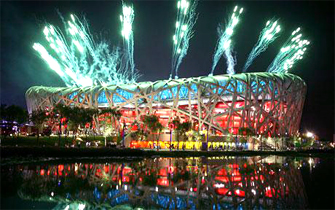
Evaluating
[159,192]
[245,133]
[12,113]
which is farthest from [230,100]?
[159,192]

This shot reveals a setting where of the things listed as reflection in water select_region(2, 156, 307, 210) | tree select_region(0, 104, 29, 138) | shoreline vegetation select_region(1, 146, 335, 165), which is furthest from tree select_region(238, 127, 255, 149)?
reflection in water select_region(2, 156, 307, 210)

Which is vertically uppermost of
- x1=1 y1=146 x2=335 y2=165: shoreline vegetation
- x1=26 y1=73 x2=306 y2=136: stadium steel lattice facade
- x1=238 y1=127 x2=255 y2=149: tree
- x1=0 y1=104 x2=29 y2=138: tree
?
x1=26 y1=73 x2=306 y2=136: stadium steel lattice facade

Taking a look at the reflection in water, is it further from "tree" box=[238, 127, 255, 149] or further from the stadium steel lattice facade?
the stadium steel lattice facade

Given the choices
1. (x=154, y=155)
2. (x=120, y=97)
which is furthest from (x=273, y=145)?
(x=120, y=97)

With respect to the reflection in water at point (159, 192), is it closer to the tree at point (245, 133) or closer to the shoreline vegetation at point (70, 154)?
the shoreline vegetation at point (70, 154)

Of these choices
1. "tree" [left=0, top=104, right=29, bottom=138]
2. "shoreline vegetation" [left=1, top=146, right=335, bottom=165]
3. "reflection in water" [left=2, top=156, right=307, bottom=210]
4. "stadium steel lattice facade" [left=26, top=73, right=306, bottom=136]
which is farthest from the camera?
"stadium steel lattice facade" [left=26, top=73, right=306, bottom=136]

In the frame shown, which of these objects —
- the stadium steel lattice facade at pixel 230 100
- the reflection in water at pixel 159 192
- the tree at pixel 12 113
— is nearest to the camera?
the reflection in water at pixel 159 192

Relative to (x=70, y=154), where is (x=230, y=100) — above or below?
above

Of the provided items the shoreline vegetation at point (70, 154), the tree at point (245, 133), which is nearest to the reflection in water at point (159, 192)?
the shoreline vegetation at point (70, 154)

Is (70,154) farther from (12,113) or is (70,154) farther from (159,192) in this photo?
(12,113)

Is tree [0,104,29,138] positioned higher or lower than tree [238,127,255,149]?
higher
